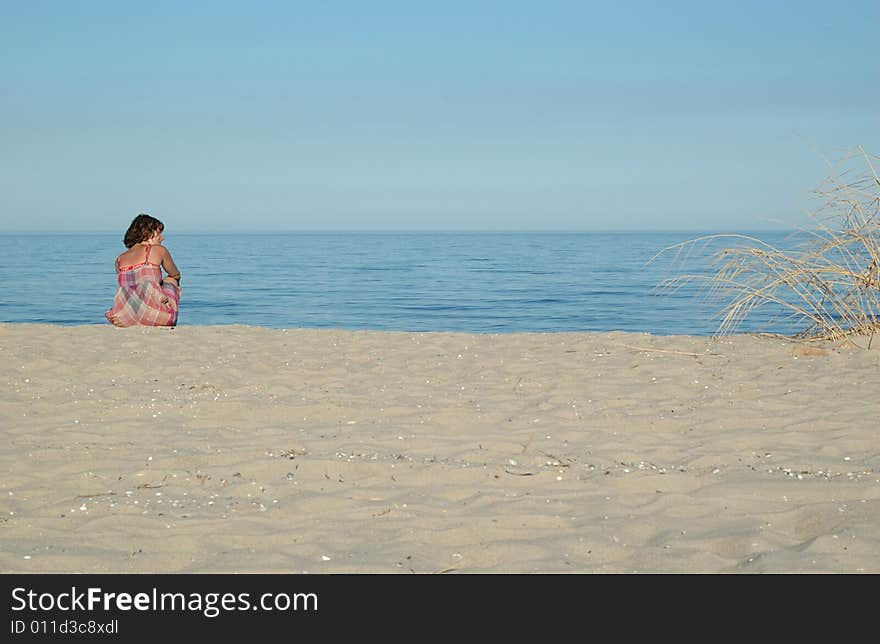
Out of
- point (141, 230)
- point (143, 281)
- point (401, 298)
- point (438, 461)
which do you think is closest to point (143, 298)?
point (143, 281)

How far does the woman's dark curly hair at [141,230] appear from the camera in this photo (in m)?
8.65

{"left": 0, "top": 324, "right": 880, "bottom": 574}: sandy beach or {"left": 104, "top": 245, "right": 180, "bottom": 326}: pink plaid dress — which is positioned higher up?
{"left": 104, "top": 245, "right": 180, "bottom": 326}: pink plaid dress

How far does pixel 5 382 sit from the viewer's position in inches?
233

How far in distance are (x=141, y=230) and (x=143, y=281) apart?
19.7 inches

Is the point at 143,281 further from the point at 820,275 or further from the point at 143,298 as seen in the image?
the point at 820,275

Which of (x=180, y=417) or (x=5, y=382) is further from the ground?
(x=5, y=382)

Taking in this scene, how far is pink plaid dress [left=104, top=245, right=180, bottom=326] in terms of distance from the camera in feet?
28.3

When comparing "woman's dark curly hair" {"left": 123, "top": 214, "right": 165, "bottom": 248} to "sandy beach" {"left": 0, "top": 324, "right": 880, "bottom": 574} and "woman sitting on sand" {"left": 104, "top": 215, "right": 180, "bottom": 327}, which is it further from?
"sandy beach" {"left": 0, "top": 324, "right": 880, "bottom": 574}

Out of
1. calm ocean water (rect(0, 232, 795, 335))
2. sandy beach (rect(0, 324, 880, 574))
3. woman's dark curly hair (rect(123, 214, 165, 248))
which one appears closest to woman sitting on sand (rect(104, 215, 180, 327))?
woman's dark curly hair (rect(123, 214, 165, 248))

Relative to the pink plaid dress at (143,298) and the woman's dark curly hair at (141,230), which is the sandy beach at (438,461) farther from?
the woman's dark curly hair at (141,230)

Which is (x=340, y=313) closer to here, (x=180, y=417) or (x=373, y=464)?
(x=180, y=417)

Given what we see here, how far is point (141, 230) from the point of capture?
8648 millimetres
